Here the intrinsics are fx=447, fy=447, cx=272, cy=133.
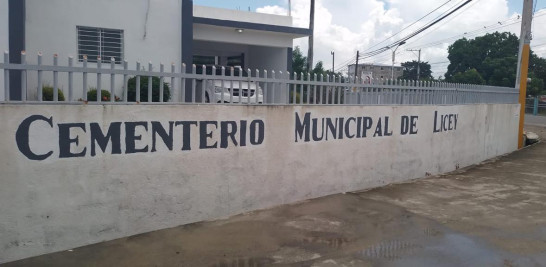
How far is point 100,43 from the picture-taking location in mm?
11742

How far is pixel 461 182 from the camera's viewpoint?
8.12 meters

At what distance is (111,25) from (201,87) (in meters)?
7.99

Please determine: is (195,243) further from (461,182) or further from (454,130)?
(454,130)

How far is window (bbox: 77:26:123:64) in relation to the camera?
11500 millimetres

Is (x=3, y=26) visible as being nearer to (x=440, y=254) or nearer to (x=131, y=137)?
(x=131, y=137)

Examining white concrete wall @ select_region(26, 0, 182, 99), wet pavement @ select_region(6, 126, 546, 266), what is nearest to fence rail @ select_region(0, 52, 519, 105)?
wet pavement @ select_region(6, 126, 546, 266)

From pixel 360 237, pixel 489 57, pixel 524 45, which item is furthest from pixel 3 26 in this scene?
pixel 489 57

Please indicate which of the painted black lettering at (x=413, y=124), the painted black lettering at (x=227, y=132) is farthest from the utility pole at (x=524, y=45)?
the painted black lettering at (x=227, y=132)

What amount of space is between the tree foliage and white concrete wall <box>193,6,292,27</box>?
105ft

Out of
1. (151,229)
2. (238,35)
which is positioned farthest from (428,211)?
(238,35)

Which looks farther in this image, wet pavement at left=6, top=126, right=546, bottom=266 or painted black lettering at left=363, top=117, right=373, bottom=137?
painted black lettering at left=363, top=117, right=373, bottom=137

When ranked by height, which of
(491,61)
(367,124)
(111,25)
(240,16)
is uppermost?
(491,61)

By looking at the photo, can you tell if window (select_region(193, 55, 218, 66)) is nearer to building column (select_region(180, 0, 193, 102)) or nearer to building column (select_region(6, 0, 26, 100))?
building column (select_region(180, 0, 193, 102))

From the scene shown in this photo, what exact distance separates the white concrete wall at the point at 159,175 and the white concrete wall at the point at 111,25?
6.69m
